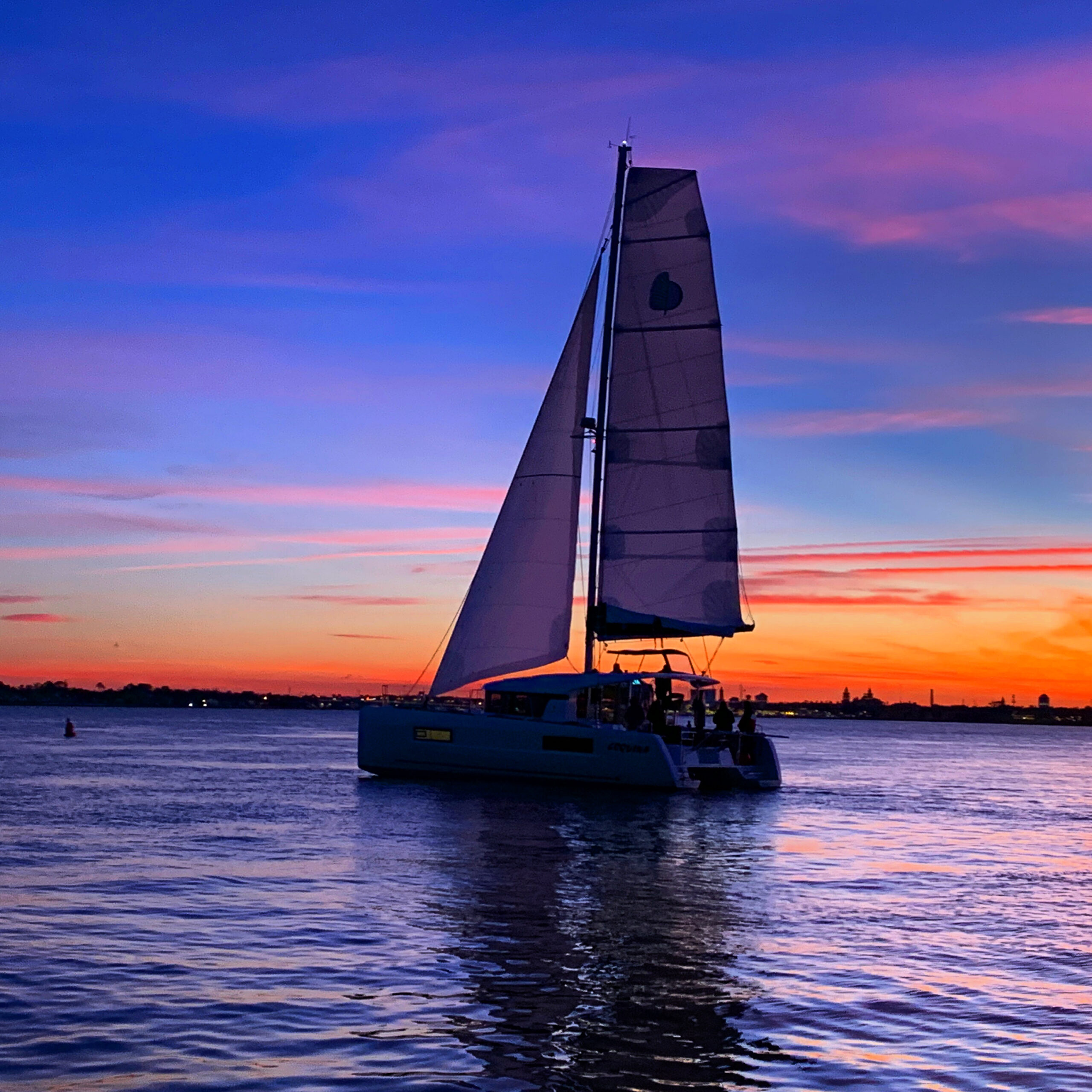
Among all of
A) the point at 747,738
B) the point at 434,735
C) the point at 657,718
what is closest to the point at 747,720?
the point at 747,738

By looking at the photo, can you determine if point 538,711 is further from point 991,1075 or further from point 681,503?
point 991,1075

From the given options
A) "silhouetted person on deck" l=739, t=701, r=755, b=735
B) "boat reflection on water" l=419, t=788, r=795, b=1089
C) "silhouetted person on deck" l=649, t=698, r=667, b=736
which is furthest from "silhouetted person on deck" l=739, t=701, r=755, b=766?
"boat reflection on water" l=419, t=788, r=795, b=1089

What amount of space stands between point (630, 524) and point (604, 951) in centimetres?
2740

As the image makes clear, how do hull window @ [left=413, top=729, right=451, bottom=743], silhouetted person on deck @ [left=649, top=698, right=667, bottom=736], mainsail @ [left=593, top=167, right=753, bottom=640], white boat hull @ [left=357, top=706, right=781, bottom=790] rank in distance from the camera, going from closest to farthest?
1. white boat hull @ [left=357, top=706, right=781, bottom=790]
2. hull window @ [left=413, top=729, right=451, bottom=743]
3. silhouetted person on deck @ [left=649, top=698, right=667, bottom=736]
4. mainsail @ [left=593, top=167, right=753, bottom=640]

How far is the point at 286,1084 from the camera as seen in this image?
9336mm

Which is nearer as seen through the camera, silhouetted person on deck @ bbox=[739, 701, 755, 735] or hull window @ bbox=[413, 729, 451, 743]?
hull window @ bbox=[413, 729, 451, 743]

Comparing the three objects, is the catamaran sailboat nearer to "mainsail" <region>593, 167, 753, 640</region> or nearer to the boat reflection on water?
"mainsail" <region>593, 167, 753, 640</region>

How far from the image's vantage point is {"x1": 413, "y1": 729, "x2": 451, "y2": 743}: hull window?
38.0 metres

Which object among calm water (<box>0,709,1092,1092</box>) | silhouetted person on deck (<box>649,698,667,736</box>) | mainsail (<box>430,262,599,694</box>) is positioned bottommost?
calm water (<box>0,709,1092,1092</box>)

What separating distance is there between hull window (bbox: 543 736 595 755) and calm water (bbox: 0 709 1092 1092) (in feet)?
10.2

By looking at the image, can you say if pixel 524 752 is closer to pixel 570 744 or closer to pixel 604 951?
pixel 570 744

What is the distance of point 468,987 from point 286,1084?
3371mm

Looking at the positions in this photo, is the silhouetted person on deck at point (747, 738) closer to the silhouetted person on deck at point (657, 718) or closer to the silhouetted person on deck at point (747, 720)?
the silhouetted person on deck at point (747, 720)

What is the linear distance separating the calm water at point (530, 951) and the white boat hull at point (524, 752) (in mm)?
2808
